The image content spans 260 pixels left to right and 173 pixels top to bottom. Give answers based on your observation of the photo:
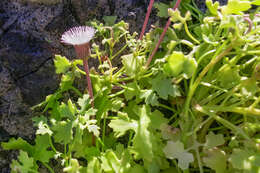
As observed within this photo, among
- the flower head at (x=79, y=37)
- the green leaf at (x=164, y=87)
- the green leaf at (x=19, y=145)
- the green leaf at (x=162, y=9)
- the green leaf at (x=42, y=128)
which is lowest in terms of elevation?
the green leaf at (x=19, y=145)

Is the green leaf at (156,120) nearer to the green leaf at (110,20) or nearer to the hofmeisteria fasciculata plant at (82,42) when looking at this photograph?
the hofmeisteria fasciculata plant at (82,42)

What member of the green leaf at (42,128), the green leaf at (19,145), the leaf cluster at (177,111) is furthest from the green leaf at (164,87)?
the green leaf at (19,145)

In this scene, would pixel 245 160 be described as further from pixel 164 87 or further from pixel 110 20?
pixel 110 20

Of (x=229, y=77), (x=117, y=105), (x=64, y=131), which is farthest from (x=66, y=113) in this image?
(x=229, y=77)

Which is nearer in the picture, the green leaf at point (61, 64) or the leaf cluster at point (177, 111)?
the leaf cluster at point (177, 111)

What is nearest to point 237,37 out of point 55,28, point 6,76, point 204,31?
point 204,31

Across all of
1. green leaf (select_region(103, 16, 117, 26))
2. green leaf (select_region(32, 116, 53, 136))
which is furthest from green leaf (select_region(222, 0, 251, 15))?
green leaf (select_region(32, 116, 53, 136))

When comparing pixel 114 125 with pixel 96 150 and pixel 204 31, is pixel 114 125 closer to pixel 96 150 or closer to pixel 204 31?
pixel 96 150
